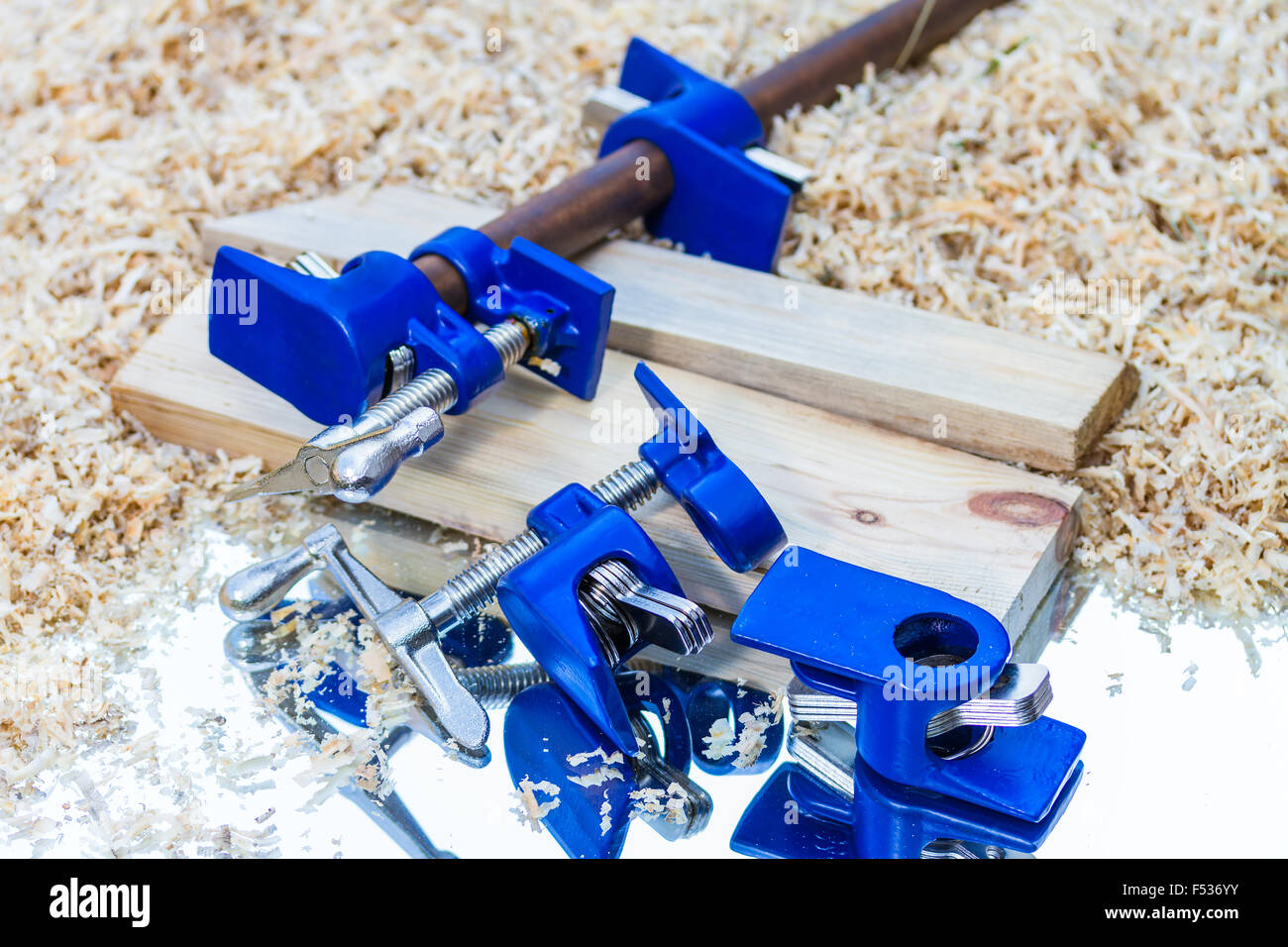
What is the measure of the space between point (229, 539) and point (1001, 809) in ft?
2.47

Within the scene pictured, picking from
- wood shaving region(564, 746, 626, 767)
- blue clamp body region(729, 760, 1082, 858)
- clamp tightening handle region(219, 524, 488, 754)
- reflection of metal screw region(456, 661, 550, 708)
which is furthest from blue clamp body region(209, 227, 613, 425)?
blue clamp body region(729, 760, 1082, 858)

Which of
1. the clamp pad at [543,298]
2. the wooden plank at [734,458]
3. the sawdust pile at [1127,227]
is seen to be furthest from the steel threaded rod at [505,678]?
the sawdust pile at [1127,227]

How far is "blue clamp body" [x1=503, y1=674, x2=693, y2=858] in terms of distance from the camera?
909 millimetres

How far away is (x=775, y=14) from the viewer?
1.91m

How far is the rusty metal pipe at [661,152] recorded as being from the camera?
1365 mm

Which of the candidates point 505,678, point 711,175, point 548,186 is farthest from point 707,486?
point 548,186

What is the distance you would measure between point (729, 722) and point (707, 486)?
0.20 m

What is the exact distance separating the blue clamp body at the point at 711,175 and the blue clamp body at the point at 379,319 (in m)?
0.33

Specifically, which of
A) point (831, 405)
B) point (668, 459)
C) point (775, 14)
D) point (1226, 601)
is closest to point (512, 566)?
point (668, 459)

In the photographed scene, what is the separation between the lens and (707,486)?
41.5 inches

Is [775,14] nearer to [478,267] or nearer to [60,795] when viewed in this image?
[478,267]

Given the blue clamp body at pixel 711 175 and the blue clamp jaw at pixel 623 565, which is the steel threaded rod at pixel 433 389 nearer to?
the blue clamp jaw at pixel 623 565

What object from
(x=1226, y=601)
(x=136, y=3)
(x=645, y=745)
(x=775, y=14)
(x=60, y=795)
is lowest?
(x=60, y=795)

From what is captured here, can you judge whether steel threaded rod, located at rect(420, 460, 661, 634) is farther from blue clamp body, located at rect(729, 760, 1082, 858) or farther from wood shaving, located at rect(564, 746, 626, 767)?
blue clamp body, located at rect(729, 760, 1082, 858)
